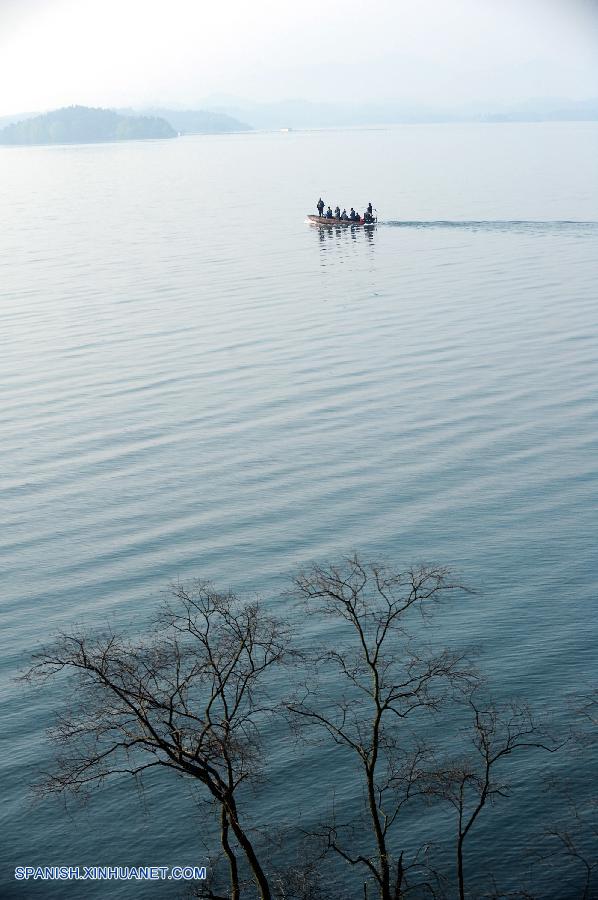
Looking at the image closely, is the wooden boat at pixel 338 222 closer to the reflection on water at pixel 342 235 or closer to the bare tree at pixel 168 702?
the reflection on water at pixel 342 235

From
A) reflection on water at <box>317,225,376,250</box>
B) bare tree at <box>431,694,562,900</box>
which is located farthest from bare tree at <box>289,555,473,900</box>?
reflection on water at <box>317,225,376,250</box>

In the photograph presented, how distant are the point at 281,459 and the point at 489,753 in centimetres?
2410

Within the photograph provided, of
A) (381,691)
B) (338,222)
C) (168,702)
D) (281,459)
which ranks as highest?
(338,222)

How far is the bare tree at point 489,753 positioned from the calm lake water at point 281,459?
2.49 feet

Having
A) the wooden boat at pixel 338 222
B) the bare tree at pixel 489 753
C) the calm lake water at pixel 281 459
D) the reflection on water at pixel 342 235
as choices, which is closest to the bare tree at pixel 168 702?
the calm lake water at pixel 281 459

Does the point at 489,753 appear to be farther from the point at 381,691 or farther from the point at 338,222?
the point at 338,222

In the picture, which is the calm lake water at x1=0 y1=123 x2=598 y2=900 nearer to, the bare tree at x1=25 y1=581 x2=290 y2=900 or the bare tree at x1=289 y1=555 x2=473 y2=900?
the bare tree at x1=25 y1=581 x2=290 y2=900

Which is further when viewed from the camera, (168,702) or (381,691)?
(381,691)

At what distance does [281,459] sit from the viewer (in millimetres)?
52781

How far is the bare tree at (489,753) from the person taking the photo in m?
29.8

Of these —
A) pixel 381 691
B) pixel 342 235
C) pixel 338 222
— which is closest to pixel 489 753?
pixel 381 691

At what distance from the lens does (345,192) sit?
186875 millimetres

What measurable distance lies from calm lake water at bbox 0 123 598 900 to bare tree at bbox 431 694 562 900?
0.76m

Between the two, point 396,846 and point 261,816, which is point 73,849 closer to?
point 261,816
